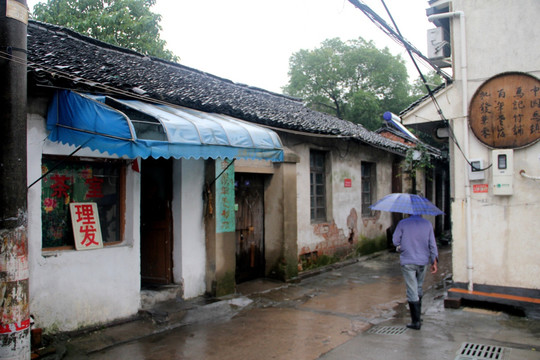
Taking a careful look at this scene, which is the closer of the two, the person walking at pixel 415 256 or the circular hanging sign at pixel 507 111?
the person walking at pixel 415 256

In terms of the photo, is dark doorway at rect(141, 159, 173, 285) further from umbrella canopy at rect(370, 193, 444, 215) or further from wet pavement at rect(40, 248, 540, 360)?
umbrella canopy at rect(370, 193, 444, 215)

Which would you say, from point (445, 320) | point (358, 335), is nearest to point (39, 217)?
point (358, 335)

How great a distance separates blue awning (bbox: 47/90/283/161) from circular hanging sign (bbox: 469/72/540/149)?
3988 mm

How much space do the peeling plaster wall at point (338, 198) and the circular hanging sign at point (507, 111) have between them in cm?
413

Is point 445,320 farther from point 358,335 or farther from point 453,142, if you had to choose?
point 453,142

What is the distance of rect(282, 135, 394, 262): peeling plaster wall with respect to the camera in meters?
10.2

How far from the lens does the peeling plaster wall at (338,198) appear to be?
10211mm

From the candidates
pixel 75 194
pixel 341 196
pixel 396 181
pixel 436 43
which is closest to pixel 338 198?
pixel 341 196

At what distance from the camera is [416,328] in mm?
6113

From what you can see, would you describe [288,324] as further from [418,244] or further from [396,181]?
[396,181]

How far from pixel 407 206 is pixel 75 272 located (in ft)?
15.3

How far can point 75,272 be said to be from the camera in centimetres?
574

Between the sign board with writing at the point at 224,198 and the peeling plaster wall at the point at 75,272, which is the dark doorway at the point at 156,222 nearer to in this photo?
the sign board with writing at the point at 224,198

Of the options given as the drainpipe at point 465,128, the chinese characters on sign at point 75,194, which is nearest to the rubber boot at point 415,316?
the drainpipe at point 465,128
